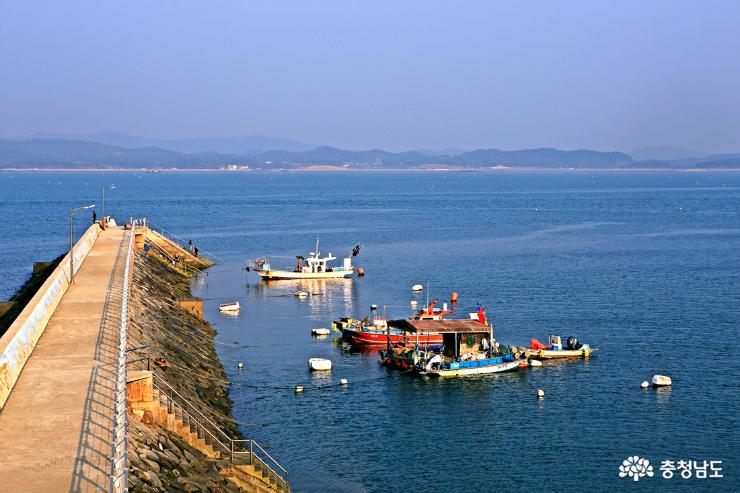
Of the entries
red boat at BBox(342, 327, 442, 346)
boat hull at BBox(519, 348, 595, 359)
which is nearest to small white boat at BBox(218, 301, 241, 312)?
red boat at BBox(342, 327, 442, 346)

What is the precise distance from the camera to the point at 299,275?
94.2 metres

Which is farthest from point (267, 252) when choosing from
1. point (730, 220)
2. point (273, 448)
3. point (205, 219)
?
point (730, 220)

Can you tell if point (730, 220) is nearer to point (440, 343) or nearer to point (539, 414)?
point (440, 343)

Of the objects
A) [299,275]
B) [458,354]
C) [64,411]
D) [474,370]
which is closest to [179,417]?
[64,411]

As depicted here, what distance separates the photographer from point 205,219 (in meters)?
168

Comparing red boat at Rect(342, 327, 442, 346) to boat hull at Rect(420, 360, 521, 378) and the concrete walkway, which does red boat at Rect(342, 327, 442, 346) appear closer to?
boat hull at Rect(420, 360, 521, 378)

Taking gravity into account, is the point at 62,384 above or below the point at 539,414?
above

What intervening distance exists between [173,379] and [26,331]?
694 cm

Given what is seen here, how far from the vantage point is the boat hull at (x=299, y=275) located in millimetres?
92562

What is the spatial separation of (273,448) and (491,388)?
15.5 meters

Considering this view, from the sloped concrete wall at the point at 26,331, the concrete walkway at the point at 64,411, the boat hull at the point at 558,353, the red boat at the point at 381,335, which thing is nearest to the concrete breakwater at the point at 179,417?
the concrete walkway at the point at 64,411

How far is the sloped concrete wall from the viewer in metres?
31.8

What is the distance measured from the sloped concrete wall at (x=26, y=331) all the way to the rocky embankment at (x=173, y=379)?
3948 mm

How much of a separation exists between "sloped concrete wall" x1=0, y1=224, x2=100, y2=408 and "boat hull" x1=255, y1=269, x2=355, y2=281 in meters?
37.0
